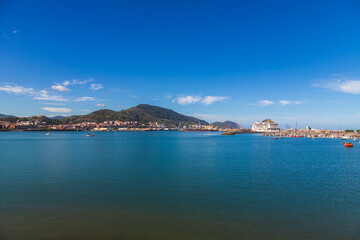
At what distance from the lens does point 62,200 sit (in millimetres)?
13578

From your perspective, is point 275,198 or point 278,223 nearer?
point 278,223

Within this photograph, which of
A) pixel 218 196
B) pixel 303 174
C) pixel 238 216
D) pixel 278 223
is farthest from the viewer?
pixel 303 174

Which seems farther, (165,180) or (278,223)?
(165,180)

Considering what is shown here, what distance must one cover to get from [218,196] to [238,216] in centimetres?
326

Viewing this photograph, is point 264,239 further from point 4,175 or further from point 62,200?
point 4,175

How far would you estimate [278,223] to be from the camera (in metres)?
10.6

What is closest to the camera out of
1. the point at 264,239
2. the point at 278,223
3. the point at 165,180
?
the point at 264,239

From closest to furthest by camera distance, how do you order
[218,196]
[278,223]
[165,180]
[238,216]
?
[278,223] → [238,216] → [218,196] → [165,180]

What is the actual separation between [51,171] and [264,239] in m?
21.5

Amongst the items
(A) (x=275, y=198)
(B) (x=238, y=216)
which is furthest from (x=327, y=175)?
(B) (x=238, y=216)

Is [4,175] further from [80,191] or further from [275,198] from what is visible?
[275,198]

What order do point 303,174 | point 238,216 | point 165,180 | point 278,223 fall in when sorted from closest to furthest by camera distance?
1. point 278,223
2. point 238,216
3. point 165,180
4. point 303,174

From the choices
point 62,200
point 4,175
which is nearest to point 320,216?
point 62,200

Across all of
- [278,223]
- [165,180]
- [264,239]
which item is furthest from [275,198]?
[165,180]
